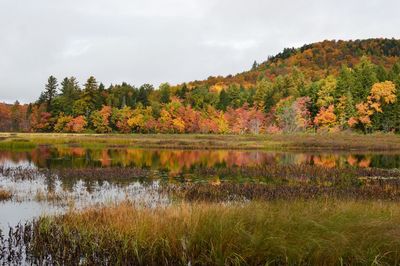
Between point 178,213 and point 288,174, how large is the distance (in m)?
18.0

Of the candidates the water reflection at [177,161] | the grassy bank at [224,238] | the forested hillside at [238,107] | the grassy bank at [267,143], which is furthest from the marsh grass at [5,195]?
the forested hillside at [238,107]

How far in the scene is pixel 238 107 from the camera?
11469 centimetres

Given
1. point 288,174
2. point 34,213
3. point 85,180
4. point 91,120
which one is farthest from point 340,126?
point 34,213

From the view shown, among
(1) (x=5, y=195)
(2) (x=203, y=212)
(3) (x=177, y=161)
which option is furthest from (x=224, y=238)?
(3) (x=177, y=161)

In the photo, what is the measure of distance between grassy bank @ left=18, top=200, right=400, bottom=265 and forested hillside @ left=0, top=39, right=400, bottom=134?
8011cm

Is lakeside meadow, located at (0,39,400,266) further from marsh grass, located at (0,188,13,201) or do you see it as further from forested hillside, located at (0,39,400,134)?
forested hillside, located at (0,39,400,134)

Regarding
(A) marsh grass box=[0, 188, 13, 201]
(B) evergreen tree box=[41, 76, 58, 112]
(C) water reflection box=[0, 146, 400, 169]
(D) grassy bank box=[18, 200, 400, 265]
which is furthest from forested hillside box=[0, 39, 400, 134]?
(D) grassy bank box=[18, 200, 400, 265]

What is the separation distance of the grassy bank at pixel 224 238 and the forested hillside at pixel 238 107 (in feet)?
263

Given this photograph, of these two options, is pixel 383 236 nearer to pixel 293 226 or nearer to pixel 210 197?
pixel 293 226

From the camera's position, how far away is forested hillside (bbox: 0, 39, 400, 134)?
8769 centimetres

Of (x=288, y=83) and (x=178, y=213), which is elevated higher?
(x=288, y=83)

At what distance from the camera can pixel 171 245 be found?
9.97 meters

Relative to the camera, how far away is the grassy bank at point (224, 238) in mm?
9031

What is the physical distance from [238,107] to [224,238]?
347ft
